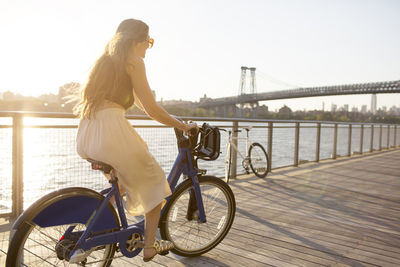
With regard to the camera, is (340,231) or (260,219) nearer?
(340,231)

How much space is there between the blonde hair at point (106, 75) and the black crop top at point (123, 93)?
0.01 meters

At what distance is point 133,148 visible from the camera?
197 centimetres

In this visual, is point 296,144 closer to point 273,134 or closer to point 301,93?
point 273,134

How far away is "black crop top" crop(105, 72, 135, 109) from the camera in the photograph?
1941 mm

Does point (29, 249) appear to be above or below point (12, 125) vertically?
below

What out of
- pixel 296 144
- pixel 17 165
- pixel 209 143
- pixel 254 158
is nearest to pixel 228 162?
pixel 254 158

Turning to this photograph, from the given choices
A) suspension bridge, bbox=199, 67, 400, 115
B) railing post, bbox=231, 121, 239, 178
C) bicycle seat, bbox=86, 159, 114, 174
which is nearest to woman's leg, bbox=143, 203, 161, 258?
bicycle seat, bbox=86, 159, 114, 174

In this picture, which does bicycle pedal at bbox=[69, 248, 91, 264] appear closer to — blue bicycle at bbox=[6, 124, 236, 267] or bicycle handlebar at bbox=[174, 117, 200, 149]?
blue bicycle at bbox=[6, 124, 236, 267]

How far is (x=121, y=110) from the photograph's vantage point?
1.99m

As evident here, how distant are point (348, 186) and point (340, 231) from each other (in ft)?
7.85

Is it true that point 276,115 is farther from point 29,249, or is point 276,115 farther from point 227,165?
point 29,249

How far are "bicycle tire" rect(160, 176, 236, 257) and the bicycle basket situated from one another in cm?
19

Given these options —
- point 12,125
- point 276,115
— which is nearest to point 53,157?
point 12,125

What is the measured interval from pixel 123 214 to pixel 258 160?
453cm
